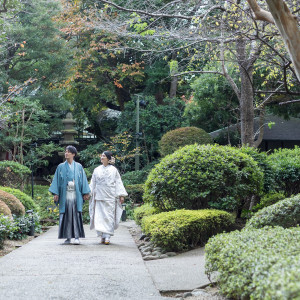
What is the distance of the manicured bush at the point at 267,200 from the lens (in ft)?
32.5

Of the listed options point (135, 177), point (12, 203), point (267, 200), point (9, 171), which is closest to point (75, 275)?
point (12, 203)

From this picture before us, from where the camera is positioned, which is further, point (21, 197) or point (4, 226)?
point (21, 197)

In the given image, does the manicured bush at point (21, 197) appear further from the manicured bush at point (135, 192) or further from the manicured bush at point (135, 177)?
the manicured bush at point (135, 177)

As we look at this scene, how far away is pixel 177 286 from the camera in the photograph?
493cm

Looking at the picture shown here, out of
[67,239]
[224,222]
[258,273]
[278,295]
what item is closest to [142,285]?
[258,273]

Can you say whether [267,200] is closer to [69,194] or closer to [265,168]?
[265,168]

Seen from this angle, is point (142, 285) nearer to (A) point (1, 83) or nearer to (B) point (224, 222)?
(B) point (224, 222)

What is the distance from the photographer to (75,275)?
5.37 meters

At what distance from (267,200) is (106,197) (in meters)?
3.51

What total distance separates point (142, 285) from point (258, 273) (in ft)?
6.50

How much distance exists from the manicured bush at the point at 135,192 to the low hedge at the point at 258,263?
538 inches

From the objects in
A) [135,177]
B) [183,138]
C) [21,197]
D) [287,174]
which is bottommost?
[135,177]

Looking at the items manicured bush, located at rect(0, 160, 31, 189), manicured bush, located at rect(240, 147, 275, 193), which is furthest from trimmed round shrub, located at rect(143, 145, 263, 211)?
manicured bush, located at rect(0, 160, 31, 189)

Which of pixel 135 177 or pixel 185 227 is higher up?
pixel 185 227
